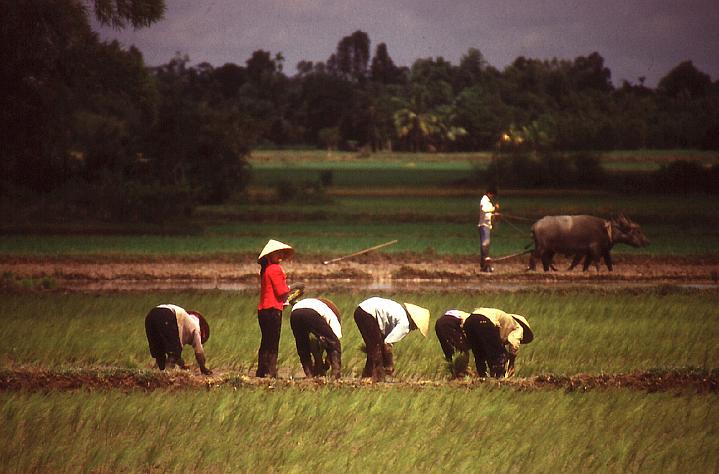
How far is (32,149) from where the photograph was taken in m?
32.3

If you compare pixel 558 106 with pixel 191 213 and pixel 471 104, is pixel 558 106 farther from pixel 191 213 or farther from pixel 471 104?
pixel 191 213

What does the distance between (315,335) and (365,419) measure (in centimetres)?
145

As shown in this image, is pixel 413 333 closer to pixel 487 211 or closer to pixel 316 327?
pixel 316 327

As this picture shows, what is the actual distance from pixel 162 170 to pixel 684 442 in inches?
1330

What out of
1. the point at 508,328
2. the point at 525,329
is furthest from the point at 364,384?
the point at 525,329

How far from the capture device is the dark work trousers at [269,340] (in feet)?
36.6

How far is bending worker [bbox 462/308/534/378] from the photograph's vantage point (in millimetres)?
10648

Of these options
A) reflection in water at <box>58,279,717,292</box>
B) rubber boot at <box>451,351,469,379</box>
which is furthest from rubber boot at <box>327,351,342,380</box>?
reflection in water at <box>58,279,717,292</box>

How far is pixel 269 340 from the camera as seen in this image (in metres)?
11.3

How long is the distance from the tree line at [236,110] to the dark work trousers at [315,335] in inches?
700

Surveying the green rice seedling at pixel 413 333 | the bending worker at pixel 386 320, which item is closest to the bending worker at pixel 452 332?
the bending worker at pixel 386 320

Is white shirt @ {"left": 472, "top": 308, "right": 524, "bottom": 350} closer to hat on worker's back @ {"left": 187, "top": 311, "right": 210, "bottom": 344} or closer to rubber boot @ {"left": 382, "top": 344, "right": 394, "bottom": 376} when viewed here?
rubber boot @ {"left": 382, "top": 344, "right": 394, "bottom": 376}

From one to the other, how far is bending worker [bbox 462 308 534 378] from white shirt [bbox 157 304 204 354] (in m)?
2.67

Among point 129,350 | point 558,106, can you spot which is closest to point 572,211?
point 129,350
